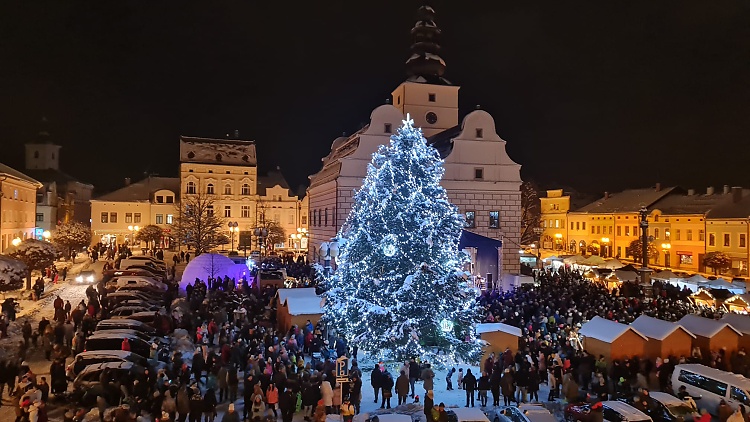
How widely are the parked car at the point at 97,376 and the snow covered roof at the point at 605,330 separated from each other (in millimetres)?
12732

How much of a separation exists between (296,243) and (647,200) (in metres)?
Answer: 37.3

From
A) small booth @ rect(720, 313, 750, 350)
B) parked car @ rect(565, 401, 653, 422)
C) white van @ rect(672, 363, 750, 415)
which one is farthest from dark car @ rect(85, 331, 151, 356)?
small booth @ rect(720, 313, 750, 350)

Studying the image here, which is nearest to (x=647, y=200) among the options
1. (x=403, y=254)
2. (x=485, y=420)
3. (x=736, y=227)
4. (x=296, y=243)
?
(x=736, y=227)

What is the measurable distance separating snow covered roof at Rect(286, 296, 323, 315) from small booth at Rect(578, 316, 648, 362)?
876 centimetres

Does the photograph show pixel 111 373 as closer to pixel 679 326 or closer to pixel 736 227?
pixel 679 326

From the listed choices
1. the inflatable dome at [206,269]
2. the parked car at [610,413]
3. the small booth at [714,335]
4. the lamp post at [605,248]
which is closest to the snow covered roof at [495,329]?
the parked car at [610,413]

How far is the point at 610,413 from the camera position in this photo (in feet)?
39.0

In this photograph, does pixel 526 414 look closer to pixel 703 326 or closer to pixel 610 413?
pixel 610 413

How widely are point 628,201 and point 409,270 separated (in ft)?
159

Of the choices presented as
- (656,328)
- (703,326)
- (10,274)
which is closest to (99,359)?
(10,274)

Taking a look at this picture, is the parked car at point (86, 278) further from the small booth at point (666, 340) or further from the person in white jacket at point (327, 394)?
the small booth at point (666, 340)

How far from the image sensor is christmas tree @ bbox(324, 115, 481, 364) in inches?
628

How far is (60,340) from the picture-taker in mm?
16734

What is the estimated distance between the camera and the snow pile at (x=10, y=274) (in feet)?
76.2
